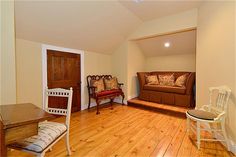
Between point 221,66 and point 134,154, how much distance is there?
190 centimetres

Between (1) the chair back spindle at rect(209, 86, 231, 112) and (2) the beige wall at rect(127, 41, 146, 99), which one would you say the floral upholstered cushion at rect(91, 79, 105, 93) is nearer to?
(2) the beige wall at rect(127, 41, 146, 99)

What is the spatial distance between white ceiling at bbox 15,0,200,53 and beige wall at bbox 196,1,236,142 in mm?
631

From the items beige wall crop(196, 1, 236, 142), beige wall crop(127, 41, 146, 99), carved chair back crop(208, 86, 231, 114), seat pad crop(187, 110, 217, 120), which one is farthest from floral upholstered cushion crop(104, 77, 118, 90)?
carved chair back crop(208, 86, 231, 114)

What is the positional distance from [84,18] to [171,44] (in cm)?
286

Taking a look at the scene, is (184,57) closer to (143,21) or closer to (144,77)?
(144,77)


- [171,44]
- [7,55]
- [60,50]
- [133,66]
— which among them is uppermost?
[171,44]

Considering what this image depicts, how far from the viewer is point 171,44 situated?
4.21 meters

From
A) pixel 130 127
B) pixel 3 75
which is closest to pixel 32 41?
pixel 3 75

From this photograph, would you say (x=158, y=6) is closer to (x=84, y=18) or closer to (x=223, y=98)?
(x=84, y=18)

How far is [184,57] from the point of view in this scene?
4406 mm

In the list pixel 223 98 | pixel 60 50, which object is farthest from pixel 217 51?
pixel 60 50

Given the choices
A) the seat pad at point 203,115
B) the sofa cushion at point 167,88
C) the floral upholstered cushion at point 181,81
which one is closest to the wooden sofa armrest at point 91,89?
the sofa cushion at point 167,88

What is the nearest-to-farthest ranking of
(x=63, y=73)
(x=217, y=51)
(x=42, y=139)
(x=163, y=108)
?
1. (x=42, y=139)
2. (x=217, y=51)
3. (x=63, y=73)
4. (x=163, y=108)

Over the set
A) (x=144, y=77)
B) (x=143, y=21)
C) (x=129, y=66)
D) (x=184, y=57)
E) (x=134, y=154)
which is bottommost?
(x=134, y=154)
